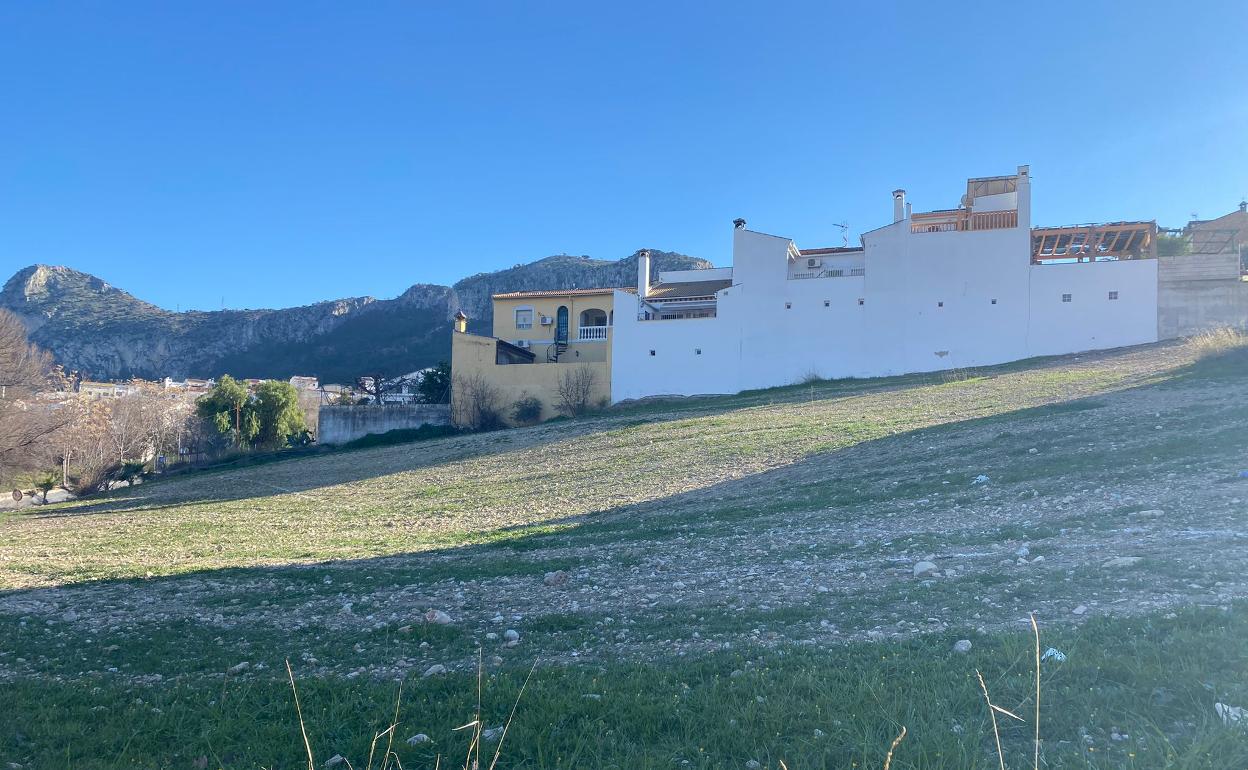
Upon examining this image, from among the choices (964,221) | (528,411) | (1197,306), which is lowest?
(528,411)

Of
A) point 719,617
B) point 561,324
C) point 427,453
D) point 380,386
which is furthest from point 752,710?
point 380,386

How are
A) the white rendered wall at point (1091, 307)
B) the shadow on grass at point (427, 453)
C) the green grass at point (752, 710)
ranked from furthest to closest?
the white rendered wall at point (1091, 307) < the shadow on grass at point (427, 453) < the green grass at point (752, 710)

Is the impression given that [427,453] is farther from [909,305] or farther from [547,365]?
[909,305]

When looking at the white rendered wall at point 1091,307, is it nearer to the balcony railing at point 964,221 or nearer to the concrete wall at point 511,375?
the balcony railing at point 964,221

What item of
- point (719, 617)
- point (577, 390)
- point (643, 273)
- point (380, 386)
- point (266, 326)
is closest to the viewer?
point (719, 617)

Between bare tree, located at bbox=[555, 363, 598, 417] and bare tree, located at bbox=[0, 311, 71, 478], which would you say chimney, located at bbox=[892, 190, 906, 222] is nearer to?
bare tree, located at bbox=[555, 363, 598, 417]

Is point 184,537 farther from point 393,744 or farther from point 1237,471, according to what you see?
point 1237,471

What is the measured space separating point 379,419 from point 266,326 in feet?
251

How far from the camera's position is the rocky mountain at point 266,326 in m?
90.3

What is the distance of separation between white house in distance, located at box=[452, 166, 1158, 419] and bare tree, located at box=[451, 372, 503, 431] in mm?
564

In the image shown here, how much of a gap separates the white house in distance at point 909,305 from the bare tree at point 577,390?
1.36 m

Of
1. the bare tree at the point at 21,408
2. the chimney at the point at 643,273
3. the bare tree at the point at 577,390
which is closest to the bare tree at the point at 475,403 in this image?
the bare tree at the point at 577,390

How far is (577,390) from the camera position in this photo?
121 feet

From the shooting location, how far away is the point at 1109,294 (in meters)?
30.5
